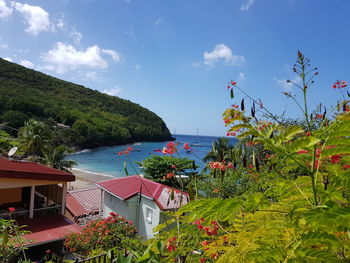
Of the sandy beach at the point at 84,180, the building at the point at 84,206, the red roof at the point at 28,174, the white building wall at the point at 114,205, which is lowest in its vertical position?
the sandy beach at the point at 84,180

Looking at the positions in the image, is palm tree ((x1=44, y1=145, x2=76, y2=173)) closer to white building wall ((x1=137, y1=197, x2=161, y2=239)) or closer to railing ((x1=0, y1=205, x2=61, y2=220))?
white building wall ((x1=137, y1=197, x2=161, y2=239))

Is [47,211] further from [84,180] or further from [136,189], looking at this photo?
[84,180]

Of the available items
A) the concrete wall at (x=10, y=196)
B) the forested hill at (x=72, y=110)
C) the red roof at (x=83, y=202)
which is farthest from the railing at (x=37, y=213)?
the forested hill at (x=72, y=110)

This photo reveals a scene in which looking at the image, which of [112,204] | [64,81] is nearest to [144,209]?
[112,204]

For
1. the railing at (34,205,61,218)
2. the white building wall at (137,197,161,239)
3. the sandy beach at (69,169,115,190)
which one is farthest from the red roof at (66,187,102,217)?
the sandy beach at (69,169,115,190)

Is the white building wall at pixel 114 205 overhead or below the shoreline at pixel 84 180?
overhead

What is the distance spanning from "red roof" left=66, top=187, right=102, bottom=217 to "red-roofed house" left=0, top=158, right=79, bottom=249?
4.98m

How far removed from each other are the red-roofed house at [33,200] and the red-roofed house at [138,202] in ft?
14.3

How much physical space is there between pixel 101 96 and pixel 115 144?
44.3 metres

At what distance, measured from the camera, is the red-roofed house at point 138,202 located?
49.2 feet

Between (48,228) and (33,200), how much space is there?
142cm

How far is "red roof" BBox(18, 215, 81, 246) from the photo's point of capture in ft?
29.1

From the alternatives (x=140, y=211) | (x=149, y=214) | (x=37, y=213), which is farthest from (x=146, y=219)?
(x=37, y=213)

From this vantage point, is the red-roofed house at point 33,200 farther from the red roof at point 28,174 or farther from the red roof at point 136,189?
the red roof at point 136,189
